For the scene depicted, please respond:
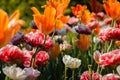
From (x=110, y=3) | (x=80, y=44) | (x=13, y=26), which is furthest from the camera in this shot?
(x=80, y=44)

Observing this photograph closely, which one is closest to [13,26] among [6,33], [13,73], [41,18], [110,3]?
[6,33]

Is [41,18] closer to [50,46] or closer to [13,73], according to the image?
[50,46]

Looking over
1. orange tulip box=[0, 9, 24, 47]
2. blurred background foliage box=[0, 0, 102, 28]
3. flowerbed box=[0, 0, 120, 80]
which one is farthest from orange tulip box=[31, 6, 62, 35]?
blurred background foliage box=[0, 0, 102, 28]

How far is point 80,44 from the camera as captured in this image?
2.93 m

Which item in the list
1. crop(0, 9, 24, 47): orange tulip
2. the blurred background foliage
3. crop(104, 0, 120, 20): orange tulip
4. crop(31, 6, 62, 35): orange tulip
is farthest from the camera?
the blurred background foliage

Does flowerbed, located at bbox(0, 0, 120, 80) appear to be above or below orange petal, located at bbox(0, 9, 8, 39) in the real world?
below

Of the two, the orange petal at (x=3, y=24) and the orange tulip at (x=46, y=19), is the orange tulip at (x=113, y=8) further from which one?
the orange petal at (x=3, y=24)

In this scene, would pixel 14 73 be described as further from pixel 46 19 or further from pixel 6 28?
pixel 46 19

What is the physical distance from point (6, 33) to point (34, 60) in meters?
0.63

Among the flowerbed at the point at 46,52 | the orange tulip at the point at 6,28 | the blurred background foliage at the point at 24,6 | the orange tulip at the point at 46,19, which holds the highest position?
the orange tulip at the point at 6,28

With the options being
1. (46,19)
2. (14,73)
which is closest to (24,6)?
(46,19)

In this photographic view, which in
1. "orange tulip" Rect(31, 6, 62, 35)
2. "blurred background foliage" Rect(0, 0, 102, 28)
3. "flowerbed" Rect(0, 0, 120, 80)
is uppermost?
"orange tulip" Rect(31, 6, 62, 35)

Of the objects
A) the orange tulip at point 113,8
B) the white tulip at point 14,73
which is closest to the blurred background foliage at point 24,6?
the orange tulip at point 113,8

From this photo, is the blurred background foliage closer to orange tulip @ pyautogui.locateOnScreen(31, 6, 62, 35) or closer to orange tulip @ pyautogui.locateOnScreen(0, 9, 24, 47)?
orange tulip @ pyautogui.locateOnScreen(31, 6, 62, 35)
